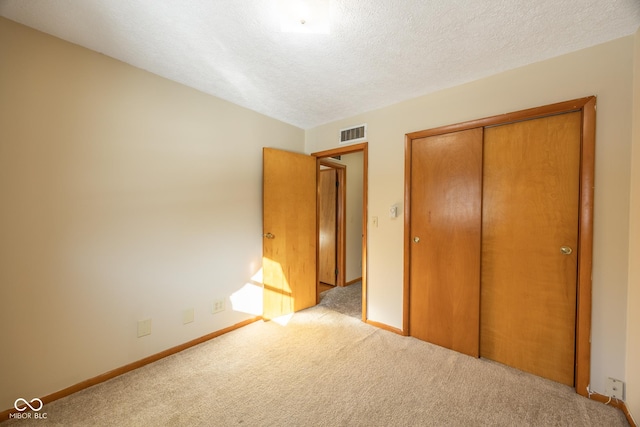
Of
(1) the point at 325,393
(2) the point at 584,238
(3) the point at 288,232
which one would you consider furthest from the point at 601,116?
(3) the point at 288,232

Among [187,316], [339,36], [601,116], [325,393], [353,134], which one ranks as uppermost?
[339,36]

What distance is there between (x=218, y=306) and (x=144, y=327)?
63 centimetres

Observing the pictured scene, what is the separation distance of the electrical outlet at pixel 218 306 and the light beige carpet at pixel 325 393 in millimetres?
299

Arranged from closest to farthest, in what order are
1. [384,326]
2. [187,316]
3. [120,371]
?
[120,371], [187,316], [384,326]

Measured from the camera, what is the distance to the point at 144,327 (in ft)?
6.76

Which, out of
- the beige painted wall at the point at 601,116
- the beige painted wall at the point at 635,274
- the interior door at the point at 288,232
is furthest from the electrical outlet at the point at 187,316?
the beige painted wall at the point at 635,274

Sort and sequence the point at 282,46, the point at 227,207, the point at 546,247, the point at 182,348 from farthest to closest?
the point at 227,207, the point at 182,348, the point at 546,247, the point at 282,46

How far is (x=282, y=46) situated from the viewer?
5.71ft

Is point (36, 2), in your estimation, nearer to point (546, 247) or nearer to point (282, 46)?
point (282, 46)

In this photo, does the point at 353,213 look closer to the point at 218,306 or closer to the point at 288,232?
the point at 288,232

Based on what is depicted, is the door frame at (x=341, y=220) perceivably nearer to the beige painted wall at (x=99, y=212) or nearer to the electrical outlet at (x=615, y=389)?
the beige painted wall at (x=99, y=212)

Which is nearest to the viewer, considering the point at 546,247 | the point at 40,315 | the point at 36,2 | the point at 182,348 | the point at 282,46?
the point at 36,2

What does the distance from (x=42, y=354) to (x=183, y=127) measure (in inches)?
74.1

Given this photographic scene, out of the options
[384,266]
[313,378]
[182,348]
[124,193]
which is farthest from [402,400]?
[124,193]
